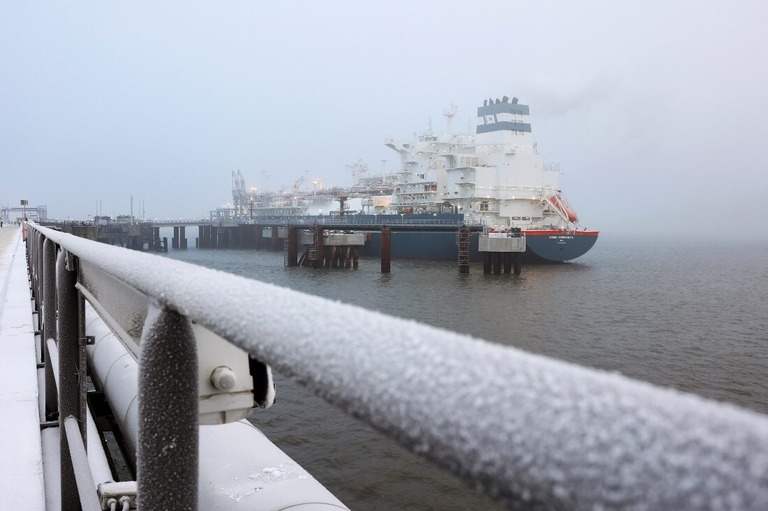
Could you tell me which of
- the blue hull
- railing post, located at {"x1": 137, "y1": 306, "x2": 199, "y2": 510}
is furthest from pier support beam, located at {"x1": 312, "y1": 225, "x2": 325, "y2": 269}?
railing post, located at {"x1": 137, "y1": 306, "x2": 199, "y2": 510}

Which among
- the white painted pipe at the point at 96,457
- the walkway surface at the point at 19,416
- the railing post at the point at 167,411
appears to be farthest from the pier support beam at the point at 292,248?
the railing post at the point at 167,411

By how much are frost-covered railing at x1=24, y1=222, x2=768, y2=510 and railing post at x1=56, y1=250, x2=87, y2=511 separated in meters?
1.92

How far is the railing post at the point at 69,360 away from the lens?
7.28 ft

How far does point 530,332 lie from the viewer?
19.2 metres

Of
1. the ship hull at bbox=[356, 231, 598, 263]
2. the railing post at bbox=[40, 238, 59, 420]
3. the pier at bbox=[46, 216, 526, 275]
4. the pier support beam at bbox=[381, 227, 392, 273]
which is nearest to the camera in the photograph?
the railing post at bbox=[40, 238, 59, 420]

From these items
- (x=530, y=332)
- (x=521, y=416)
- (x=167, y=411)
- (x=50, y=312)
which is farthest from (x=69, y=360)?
(x=530, y=332)

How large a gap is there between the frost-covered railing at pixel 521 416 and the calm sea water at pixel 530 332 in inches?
1.6

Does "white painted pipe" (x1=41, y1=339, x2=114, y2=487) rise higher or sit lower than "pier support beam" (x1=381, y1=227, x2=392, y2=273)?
higher

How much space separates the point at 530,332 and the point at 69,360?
59.1 feet

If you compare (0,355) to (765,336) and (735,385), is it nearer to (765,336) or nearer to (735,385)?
(735,385)

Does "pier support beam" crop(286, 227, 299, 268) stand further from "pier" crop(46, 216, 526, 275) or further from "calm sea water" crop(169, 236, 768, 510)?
"calm sea water" crop(169, 236, 768, 510)

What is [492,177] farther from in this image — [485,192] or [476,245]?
[476,245]

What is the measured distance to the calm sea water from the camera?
8.34 metres

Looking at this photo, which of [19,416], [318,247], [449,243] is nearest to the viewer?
[19,416]
